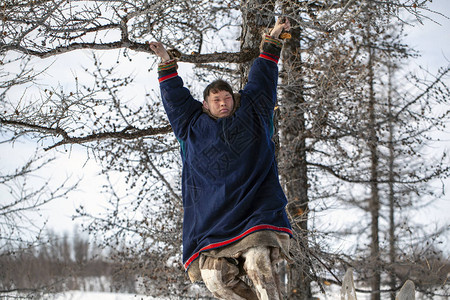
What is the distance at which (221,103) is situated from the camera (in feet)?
10.7

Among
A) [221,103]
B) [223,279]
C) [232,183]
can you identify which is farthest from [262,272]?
[221,103]

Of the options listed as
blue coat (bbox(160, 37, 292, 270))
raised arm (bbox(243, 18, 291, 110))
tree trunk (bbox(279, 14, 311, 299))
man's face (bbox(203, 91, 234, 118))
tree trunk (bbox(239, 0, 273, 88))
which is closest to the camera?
blue coat (bbox(160, 37, 292, 270))

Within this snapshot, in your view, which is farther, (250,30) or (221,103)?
(250,30)

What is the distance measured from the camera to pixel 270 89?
3.38 meters

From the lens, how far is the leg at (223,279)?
3053mm

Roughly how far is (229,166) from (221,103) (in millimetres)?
418

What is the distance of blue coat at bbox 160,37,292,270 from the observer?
309 centimetres

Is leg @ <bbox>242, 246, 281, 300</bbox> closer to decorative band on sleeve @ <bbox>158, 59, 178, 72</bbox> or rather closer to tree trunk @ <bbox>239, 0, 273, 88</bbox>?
decorative band on sleeve @ <bbox>158, 59, 178, 72</bbox>

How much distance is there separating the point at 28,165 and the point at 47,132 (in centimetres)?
460

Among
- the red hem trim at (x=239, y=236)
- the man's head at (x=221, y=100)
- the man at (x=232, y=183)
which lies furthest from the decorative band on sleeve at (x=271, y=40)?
the red hem trim at (x=239, y=236)

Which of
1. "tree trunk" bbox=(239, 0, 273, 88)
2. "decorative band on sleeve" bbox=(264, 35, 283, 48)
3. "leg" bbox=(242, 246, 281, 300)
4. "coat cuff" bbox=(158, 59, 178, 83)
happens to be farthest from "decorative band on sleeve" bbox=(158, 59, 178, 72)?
"tree trunk" bbox=(239, 0, 273, 88)

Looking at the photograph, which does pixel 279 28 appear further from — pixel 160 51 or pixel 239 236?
pixel 239 236

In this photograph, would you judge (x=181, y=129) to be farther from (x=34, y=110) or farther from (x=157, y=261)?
(x=157, y=261)

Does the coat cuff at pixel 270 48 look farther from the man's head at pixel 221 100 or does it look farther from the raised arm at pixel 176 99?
the raised arm at pixel 176 99
